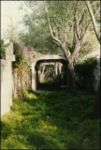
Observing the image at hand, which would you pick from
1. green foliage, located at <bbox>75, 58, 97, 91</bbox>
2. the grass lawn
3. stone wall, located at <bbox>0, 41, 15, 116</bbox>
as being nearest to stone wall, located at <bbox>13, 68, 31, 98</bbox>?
the grass lawn

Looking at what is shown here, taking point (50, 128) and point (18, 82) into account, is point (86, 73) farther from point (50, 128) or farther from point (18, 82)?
point (50, 128)

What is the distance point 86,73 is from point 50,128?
18.9 m

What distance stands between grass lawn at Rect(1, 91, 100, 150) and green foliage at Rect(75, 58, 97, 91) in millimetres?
11852

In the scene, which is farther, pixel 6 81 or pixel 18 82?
pixel 18 82

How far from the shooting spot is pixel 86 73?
109ft

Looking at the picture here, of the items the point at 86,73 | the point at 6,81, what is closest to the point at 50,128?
the point at 6,81

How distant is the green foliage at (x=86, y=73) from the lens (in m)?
32.1

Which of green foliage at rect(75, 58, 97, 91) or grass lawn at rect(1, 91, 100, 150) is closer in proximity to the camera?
grass lawn at rect(1, 91, 100, 150)

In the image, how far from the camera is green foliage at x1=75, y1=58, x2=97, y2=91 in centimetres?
3212

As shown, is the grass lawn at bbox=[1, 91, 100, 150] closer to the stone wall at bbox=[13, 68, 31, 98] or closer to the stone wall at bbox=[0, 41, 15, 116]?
the stone wall at bbox=[0, 41, 15, 116]

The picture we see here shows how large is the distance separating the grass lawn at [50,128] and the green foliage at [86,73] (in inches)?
467

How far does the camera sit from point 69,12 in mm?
29797

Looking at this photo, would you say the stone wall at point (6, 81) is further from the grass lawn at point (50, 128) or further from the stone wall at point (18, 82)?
the stone wall at point (18, 82)

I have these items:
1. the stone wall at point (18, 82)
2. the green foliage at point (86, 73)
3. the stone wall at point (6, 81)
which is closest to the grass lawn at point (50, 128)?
the stone wall at point (6, 81)
